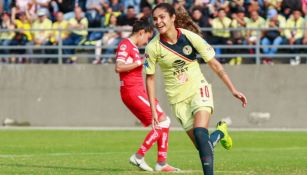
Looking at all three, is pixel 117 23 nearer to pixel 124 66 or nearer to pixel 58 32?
pixel 58 32

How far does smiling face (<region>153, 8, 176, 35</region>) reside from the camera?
12031 millimetres

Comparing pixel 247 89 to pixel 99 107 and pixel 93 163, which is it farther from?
pixel 93 163

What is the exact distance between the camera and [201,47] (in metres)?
12.2

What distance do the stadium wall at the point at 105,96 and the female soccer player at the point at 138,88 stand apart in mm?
12413

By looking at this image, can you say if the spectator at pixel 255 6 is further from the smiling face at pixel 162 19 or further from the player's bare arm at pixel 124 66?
the smiling face at pixel 162 19

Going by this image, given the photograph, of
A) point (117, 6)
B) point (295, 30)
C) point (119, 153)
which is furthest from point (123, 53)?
point (117, 6)

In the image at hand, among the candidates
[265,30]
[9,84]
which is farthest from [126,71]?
[9,84]

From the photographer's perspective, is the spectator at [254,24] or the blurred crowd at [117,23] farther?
the spectator at [254,24]

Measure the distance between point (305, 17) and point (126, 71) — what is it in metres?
12.7

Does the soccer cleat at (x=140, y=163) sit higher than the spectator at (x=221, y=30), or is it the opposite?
the soccer cleat at (x=140, y=163)

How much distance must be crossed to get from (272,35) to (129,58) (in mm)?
12509

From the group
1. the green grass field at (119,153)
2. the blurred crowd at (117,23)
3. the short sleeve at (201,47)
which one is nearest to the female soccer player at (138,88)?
the green grass field at (119,153)

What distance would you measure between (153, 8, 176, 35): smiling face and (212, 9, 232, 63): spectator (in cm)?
1546

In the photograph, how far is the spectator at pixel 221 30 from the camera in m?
27.7
